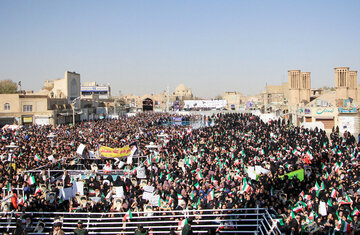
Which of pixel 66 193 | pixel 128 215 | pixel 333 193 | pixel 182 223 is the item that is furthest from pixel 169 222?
pixel 333 193

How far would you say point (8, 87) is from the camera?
80250 mm

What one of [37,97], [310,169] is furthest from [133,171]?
[37,97]

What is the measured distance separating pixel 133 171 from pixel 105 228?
593cm

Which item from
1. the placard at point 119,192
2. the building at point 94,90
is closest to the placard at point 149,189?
the placard at point 119,192

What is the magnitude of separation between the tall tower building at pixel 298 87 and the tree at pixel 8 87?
55432 millimetres

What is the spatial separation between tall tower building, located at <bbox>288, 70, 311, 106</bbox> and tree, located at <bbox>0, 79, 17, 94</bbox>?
5543 cm

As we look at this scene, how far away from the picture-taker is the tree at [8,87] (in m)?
78.1

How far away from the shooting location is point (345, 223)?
8.27m

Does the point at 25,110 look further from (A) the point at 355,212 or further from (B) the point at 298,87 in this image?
(A) the point at 355,212

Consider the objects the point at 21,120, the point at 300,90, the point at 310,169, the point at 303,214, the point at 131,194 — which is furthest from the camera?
the point at 300,90

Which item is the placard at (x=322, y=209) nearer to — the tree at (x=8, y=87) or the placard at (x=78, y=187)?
the placard at (x=78, y=187)

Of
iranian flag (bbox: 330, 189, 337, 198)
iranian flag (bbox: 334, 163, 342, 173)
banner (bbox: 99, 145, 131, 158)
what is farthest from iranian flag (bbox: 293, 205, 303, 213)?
banner (bbox: 99, 145, 131, 158)

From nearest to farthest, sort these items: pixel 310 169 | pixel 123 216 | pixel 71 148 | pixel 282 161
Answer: pixel 123 216 < pixel 310 169 < pixel 282 161 < pixel 71 148

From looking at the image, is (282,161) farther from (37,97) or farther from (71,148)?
(37,97)
